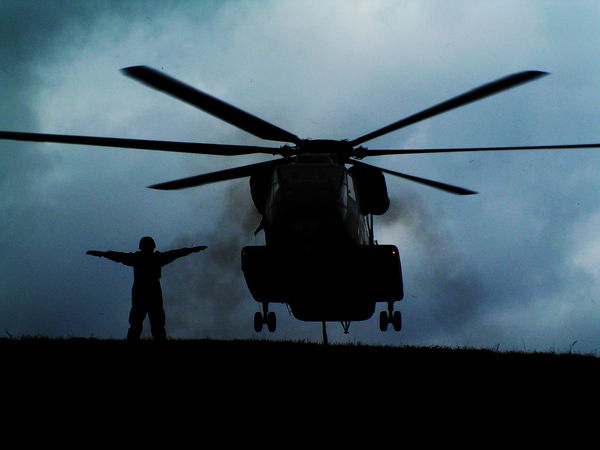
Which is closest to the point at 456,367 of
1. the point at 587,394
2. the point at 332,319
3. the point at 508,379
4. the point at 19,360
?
the point at 508,379

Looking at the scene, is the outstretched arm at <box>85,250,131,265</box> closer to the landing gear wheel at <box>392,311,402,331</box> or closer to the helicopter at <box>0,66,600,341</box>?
the helicopter at <box>0,66,600,341</box>

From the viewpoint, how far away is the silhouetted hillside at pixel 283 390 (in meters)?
5.71

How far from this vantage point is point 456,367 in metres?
8.94

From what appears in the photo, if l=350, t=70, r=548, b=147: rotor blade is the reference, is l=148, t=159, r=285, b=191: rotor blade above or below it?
below

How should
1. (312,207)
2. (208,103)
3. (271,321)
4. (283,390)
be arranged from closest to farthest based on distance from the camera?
(283,390)
(208,103)
(312,207)
(271,321)

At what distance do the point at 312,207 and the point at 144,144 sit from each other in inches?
111

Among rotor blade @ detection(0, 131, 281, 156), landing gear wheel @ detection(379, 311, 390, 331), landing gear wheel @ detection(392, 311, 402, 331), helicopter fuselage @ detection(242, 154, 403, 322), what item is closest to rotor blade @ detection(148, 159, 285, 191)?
rotor blade @ detection(0, 131, 281, 156)

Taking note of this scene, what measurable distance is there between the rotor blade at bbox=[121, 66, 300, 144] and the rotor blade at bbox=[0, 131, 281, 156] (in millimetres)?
523

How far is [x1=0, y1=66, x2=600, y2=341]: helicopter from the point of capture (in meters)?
8.98

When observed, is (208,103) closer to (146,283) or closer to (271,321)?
(146,283)

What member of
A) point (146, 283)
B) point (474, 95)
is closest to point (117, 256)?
point (146, 283)

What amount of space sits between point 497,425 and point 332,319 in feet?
18.3

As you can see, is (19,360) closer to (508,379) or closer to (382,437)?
(382,437)

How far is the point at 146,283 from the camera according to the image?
30.7 ft
